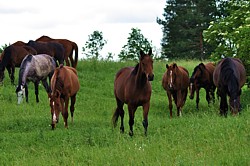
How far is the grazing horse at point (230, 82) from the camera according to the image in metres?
14.6

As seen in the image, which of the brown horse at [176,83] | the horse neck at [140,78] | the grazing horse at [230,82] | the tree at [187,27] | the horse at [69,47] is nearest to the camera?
the horse neck at [140,78]

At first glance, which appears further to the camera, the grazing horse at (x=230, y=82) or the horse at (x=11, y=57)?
the horse at (x=11, y=57)

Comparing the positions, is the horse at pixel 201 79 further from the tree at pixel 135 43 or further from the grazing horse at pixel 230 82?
the tree at pixel 135 43

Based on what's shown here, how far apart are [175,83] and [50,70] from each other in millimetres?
5156

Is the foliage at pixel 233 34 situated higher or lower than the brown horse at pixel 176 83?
higher

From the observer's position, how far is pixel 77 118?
57.2 feet

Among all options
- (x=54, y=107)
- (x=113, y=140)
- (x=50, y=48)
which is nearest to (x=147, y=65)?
(x=113, y=140)

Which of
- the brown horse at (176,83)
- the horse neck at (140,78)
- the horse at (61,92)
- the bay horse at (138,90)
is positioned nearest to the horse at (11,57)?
the horse at (61,92)

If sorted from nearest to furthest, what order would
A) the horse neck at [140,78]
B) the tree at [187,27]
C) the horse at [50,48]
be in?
the horse neck at [140,78] → the horse at [50,48] → the tree at [187,27]

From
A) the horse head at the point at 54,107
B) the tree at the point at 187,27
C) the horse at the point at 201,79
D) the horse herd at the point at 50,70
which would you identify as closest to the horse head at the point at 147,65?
the horse head at the point at 54,107

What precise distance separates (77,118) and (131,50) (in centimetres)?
4814

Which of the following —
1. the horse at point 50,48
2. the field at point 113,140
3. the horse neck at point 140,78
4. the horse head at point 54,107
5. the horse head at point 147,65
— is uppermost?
the horse at point 50,48

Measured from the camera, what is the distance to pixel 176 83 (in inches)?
746

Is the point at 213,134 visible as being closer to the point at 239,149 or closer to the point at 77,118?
the point at 239,149
